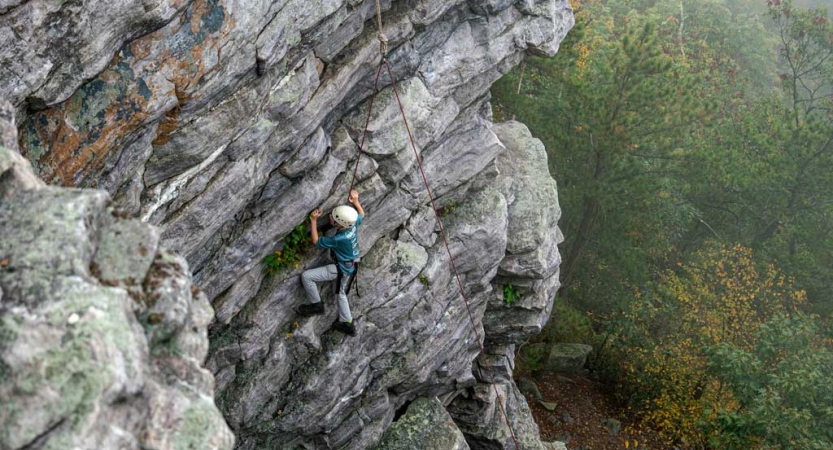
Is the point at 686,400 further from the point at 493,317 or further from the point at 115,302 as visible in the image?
the point at 115,302

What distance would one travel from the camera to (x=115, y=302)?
395 cm

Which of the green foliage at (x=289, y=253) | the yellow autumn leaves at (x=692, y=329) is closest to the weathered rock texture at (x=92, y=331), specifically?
the green foliage at (x=289, y=253)

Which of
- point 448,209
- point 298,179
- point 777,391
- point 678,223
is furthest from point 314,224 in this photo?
point 678,223

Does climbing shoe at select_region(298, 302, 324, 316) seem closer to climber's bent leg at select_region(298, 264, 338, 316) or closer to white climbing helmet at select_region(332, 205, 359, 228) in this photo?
climber's bent leg at select_region(298, 264, 338, 316)

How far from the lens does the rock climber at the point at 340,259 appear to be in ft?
30.3

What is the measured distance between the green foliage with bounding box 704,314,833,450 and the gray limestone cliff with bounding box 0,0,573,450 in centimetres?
491

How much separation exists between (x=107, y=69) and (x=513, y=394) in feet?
41.3

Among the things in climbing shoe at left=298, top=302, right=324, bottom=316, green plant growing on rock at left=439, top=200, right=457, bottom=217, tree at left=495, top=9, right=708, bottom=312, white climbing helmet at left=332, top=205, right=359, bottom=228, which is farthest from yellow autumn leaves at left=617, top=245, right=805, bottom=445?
white climbing helmet at left=332, top=205, right=359, bottom=228

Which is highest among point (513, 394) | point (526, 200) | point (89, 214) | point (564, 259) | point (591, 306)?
point (89, 214)

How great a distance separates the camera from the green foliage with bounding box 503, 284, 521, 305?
14.4 m

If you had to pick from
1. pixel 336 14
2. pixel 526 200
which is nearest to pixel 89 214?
pixel 336 14

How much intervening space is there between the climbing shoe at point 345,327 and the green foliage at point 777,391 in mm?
9789

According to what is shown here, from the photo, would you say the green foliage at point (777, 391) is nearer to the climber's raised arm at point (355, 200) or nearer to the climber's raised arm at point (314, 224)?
the climber's raised arm at point (355, 200)

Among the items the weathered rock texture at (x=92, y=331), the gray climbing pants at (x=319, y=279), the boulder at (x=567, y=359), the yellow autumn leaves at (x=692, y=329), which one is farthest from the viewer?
the boulder at (x=567, y=359)
